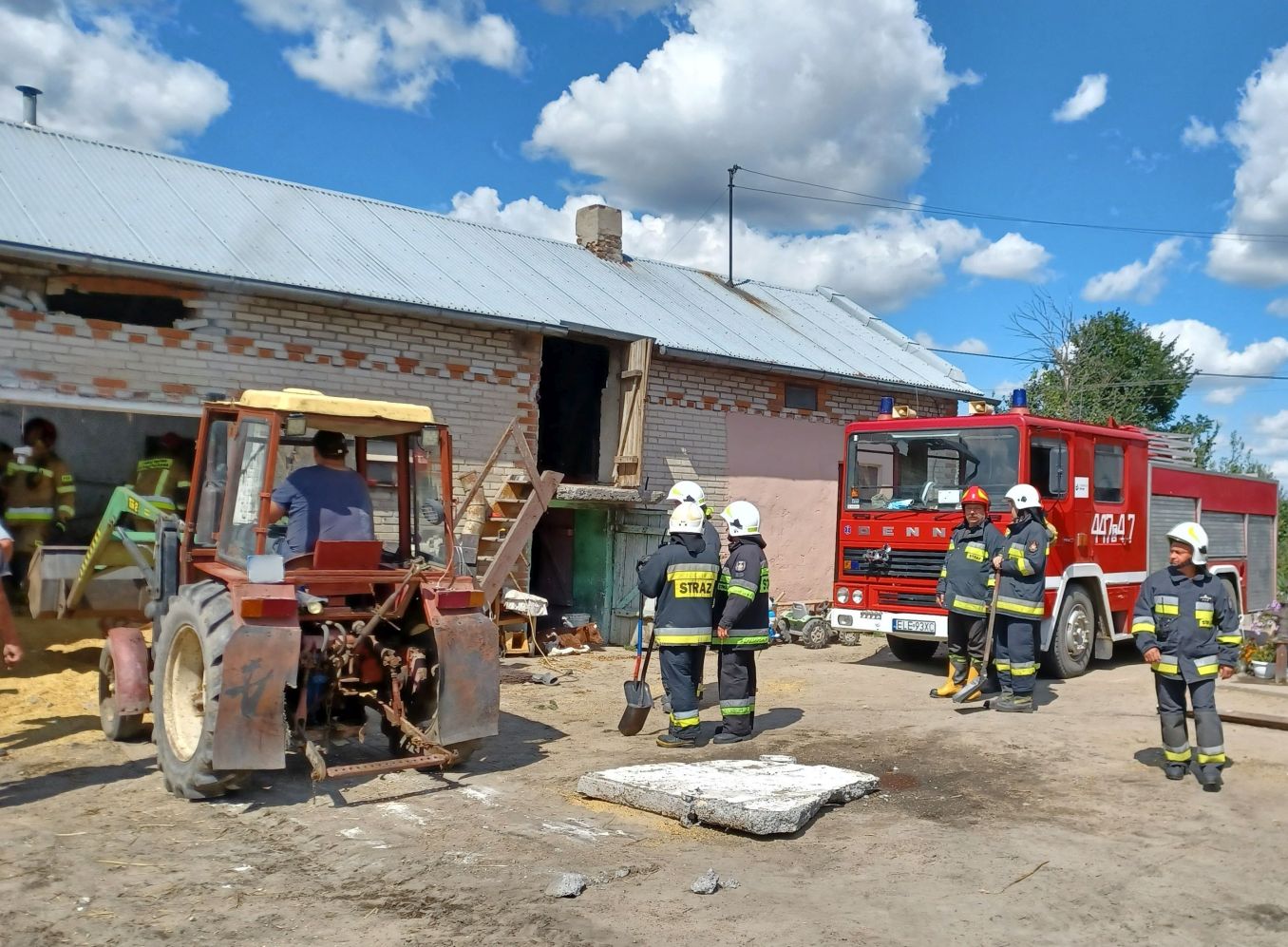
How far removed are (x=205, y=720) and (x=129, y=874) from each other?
92cm

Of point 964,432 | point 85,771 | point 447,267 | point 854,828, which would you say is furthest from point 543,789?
point 447,267

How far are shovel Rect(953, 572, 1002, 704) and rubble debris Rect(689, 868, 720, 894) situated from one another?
5023 mm

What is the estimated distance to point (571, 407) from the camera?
587 inches

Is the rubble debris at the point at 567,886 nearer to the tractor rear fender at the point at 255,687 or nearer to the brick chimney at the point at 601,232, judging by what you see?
the tractor rear fender at the point at 255,687

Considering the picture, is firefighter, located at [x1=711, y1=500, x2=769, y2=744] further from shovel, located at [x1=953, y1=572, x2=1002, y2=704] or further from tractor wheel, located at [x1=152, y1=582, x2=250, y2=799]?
tractor wheel, located at [x1=152, y1=582, x2=250, y2=799]

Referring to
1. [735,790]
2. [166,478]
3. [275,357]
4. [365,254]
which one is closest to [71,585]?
[166,478]

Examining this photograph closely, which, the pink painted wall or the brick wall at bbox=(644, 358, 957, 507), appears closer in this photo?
the brick wall at bbox=(644, 358, 957, 507)

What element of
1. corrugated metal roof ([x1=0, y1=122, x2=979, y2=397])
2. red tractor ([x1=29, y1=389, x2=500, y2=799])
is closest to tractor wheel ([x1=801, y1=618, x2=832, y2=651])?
corrugated metal roof ([x1=0, y1=122, x2=979, y2=397])

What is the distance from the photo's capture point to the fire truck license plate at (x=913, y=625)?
33.0 feet

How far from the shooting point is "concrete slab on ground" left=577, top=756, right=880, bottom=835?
16.8ft

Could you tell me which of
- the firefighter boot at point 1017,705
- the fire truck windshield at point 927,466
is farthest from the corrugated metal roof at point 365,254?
the firefighter boot at point 1017,705

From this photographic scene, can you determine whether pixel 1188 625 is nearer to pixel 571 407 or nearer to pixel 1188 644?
pixel 1188 644

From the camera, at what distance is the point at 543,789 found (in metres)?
6.01

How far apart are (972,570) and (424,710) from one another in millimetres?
5112
